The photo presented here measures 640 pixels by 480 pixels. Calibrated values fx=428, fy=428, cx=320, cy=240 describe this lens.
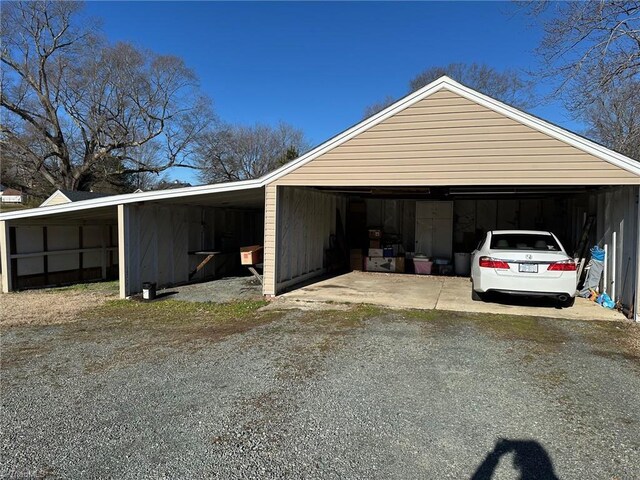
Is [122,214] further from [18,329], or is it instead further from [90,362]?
[90,362]

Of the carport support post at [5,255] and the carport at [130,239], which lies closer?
the carport at [130,239]

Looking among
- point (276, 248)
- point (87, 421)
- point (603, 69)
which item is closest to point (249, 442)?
point (87, 421)

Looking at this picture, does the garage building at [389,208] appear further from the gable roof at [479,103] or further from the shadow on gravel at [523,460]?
the shadow on gravel at [523,460]

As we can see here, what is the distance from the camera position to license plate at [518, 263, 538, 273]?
24.1 feet

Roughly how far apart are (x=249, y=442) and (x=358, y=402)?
1.09 meters

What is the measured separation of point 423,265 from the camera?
43.8 feet

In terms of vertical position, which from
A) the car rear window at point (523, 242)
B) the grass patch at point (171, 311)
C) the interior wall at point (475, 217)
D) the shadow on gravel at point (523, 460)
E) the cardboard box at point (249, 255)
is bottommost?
the grass patch at point (171, 311)

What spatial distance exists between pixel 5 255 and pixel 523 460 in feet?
38.5

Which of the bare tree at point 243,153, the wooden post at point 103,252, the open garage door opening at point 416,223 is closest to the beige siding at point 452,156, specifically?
the open garage door opening at point 416,223

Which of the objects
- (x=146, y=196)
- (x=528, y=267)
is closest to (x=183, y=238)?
(x=146, y=196)

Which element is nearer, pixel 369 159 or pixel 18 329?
pixel 18 329

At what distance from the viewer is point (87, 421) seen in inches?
135

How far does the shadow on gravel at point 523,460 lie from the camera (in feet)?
8.79

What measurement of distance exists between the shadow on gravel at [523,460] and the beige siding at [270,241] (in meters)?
6.43
